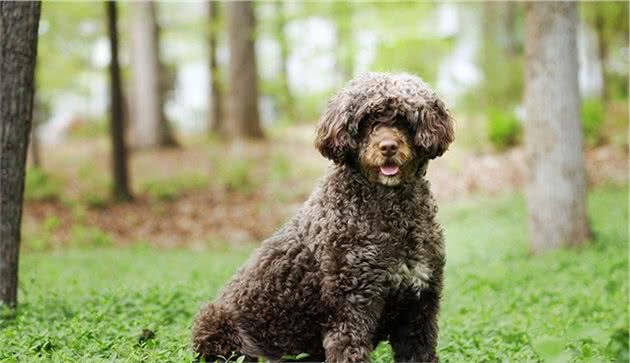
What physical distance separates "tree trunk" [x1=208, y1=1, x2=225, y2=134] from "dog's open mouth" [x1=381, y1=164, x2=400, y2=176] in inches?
899

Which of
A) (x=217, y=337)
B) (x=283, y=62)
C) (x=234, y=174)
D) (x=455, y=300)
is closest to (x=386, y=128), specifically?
(x=217, y=337)

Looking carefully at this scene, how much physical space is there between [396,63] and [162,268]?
11.9 meters

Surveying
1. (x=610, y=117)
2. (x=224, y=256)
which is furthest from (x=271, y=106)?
(x=224, y=256)

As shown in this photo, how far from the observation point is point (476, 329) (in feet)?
22.3

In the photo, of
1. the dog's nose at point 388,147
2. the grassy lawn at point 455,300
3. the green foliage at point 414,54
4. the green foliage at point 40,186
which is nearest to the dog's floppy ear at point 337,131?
the dog's nose at point 388,147

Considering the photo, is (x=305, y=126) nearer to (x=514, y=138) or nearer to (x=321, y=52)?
(x=321, y=52)

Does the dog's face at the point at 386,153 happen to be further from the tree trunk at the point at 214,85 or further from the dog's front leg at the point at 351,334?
the tree trunk at the point at 214,85

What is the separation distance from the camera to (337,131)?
4.62 meters

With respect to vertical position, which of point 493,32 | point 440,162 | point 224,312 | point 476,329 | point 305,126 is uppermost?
point 493,32

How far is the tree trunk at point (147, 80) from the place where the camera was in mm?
24934

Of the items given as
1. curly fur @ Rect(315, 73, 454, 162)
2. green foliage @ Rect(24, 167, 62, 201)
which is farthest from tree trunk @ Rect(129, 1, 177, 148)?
curly fur @ Rect(315, 73, 454, 162)

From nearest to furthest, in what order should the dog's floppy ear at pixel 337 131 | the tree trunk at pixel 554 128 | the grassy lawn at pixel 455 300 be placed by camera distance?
the dog's floppy ear at pixel 337 131, the grassy lawn at pixel 455 300, the tree trunk at pixel 554 128

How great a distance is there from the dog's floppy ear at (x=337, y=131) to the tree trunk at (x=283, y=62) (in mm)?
19032

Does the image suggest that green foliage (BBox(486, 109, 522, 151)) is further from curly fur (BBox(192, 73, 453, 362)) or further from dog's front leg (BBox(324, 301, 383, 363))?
dog's front leg (BBox(324, 301, 383, 363))
